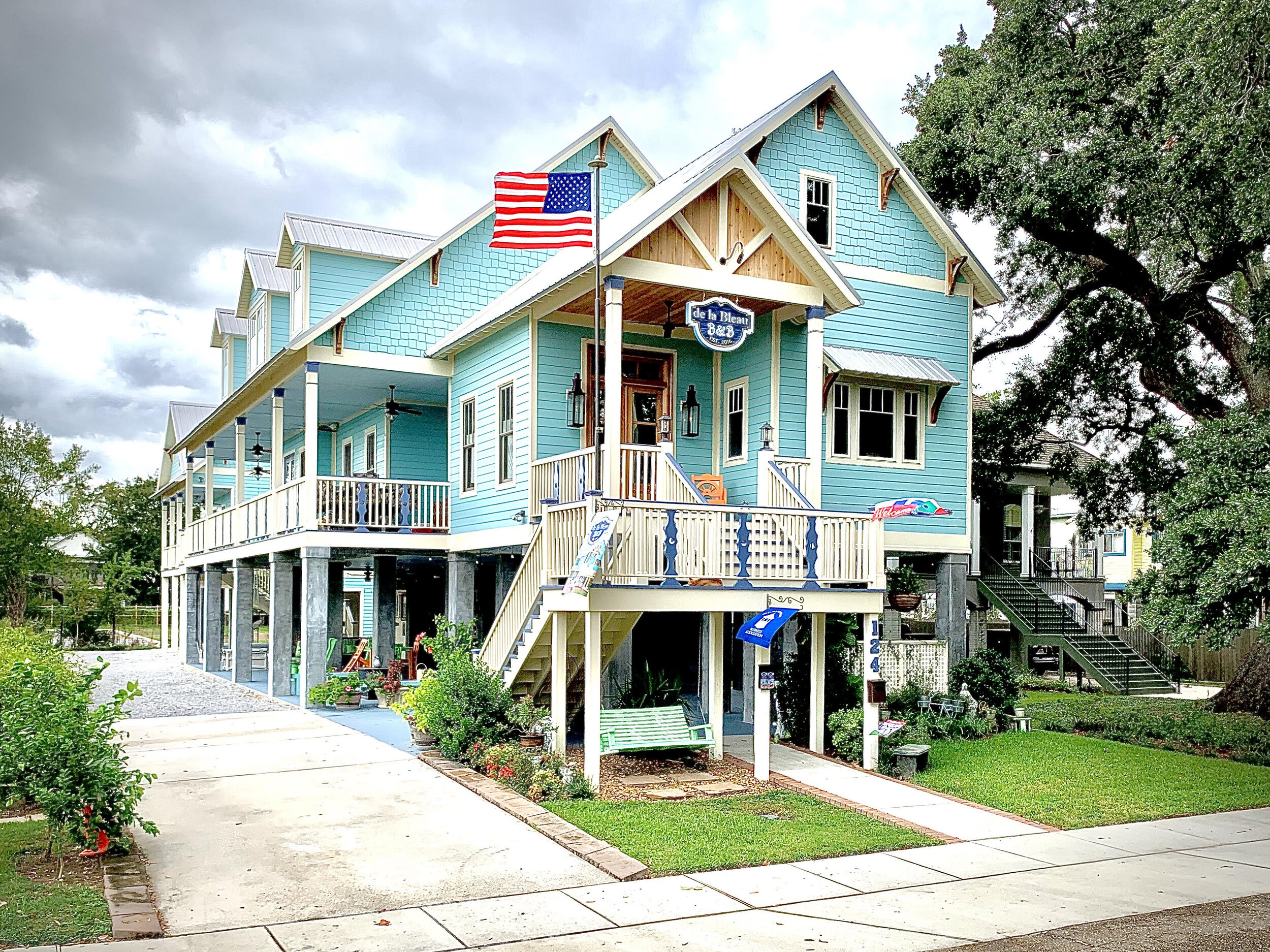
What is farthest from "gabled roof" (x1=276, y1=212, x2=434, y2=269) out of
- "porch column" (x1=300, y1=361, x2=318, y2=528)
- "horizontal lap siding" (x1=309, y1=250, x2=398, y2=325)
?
"porch column" (x1=300, y1=361, x2=318, y2=528)

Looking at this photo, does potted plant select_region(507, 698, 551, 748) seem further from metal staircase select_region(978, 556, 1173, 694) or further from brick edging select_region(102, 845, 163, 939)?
metal staircase select_region(978, 556, 1173, 694)

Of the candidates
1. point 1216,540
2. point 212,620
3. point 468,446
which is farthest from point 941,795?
point 212,620

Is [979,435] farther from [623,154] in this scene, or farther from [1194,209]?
[623,154]

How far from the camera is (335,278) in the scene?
23.2 m

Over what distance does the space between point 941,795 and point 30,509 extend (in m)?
36.6

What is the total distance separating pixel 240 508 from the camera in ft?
78.7

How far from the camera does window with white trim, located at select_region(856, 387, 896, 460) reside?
63.7 feet

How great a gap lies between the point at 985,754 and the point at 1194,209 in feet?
30.3

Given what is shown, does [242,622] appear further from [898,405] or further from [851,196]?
[851,196]

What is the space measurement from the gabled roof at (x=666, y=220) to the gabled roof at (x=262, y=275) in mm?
8266

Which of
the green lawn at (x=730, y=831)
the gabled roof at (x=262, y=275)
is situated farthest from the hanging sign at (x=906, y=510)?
the gabled roof at (x=262, y=275)

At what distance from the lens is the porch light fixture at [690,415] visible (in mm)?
17500

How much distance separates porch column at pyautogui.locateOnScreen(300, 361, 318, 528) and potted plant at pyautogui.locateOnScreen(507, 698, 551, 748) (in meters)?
7.09

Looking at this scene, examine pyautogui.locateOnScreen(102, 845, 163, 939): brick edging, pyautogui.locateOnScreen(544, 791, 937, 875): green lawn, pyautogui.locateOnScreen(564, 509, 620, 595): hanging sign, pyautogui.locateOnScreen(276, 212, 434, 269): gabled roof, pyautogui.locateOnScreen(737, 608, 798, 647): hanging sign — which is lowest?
pyautogui.locateOnScreen(544, 791, 937, 875): green lawn
